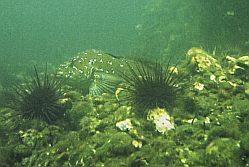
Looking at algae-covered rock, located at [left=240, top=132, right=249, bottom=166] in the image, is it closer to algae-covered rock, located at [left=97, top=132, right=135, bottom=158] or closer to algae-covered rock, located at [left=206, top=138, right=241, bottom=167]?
algae-covered rock, located at [left=206, top=138, right=241, bottom=167]

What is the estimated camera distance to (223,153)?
476 centimetres

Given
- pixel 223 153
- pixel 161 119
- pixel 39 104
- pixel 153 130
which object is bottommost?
pixel 223 153

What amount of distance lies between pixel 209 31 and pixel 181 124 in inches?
415

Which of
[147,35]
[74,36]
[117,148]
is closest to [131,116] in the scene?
[117,148]

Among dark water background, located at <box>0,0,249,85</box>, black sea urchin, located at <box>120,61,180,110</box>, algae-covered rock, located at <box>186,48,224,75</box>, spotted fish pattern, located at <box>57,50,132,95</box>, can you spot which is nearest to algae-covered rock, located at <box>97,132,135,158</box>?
black sea urchin, located at <box>120,61,180,110</box>

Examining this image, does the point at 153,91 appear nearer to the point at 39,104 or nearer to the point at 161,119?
the point at 161,119

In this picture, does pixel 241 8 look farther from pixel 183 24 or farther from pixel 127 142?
pixel 127 142

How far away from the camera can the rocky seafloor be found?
511 centimetres

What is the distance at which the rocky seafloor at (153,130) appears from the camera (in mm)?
5113

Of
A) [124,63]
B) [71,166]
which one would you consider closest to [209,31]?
[124,63]

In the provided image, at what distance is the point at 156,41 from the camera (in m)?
20.6

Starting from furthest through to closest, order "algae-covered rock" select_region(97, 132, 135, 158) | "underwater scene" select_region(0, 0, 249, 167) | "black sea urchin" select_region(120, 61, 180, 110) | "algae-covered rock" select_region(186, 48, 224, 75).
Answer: "algae-covered rock" select_region(186, 48, 224, 75) < "black sea urchin" select_region(120, 61, 180, 110) < "algae-covered rock" select_region(97, 132, 135, 158) < "underwater scene" select_region(0, 0, 249, 167)

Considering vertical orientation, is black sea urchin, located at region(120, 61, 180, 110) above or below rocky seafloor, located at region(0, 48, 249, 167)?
above

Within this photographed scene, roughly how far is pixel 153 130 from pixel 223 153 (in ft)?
5.08
